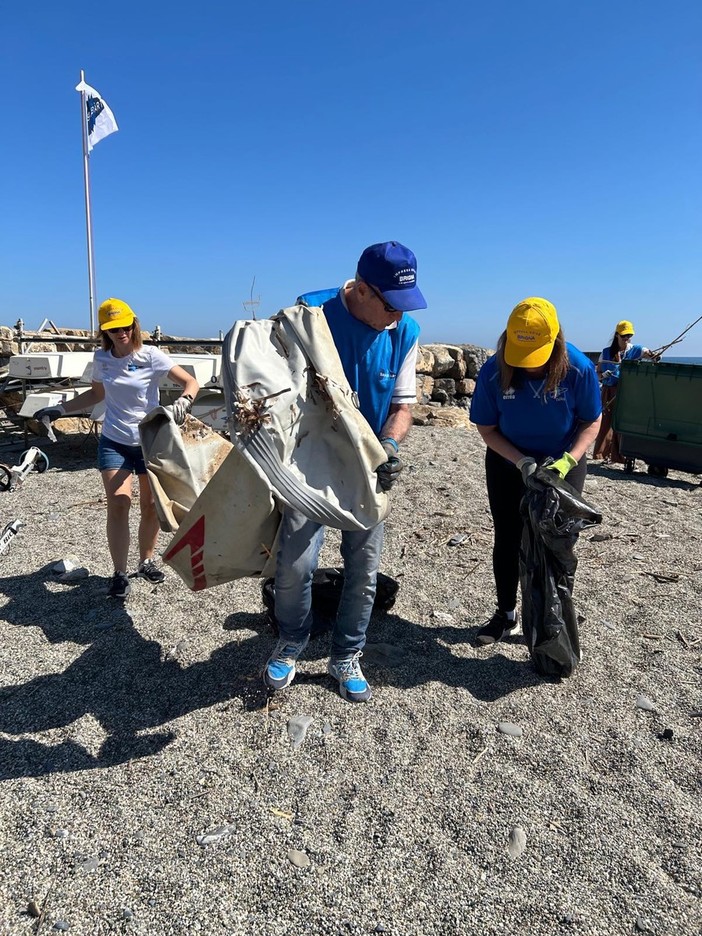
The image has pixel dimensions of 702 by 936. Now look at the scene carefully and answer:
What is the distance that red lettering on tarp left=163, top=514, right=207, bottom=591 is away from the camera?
2.46 metres

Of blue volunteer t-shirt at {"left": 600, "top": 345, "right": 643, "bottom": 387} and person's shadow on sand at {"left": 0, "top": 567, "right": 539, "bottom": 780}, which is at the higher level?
blue volunteer t-shirt at {"left": 600, "top": 345, "right": 643, "bottom": 387}

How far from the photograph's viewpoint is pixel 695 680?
300 centimetres

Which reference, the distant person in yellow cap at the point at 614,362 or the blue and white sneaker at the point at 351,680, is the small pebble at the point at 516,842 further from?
the distant person in yellow cap at the point at 614,362

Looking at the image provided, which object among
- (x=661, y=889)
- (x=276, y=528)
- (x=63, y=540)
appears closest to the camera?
(x=661, y=889)

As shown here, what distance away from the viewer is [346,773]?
2.36m

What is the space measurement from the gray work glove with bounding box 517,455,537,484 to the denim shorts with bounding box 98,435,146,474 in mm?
2191

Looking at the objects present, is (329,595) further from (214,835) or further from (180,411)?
(214,835)

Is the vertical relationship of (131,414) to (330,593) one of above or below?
above

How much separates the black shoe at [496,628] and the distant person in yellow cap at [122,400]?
209cm

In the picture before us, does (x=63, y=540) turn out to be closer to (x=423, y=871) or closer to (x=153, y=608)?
(x=153, y=608)

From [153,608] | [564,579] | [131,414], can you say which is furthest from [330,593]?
[131,414]

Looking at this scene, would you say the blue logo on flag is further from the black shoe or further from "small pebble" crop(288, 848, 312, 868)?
"small pebble" crop(288, 848, 312, 868)

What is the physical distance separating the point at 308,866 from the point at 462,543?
3207mm

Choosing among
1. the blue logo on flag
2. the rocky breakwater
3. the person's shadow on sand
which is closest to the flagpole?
the blue logo on flag
